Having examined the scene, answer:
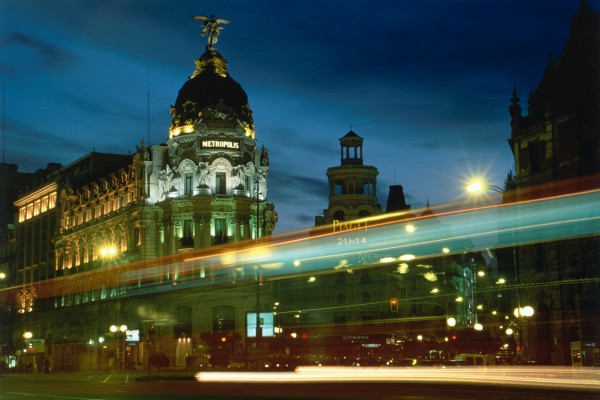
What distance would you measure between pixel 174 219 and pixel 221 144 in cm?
934

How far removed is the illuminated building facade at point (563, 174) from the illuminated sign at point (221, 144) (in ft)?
122

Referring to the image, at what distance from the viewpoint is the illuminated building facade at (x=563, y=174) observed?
57.0 metres

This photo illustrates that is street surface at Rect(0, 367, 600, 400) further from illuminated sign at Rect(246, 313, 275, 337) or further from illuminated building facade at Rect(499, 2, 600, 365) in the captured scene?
illuminated building facade at Rect(499, 2, 600, 365)

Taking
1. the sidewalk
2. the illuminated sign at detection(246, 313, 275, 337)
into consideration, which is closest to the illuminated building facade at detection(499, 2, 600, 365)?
the illuminated sign at detection(246, 313, 275, 337)

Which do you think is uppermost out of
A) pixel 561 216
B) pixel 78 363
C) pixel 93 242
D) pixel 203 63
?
pixel 203 63

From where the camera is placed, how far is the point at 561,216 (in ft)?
112

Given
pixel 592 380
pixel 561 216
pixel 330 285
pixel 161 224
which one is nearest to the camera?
pixel 592 380

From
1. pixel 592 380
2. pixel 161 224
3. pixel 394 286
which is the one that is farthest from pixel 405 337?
pixel 161 224

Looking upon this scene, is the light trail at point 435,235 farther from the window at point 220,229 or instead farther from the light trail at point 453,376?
the window at point 220,229

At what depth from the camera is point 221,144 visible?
9594 centimetres

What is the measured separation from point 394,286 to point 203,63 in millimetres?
63584

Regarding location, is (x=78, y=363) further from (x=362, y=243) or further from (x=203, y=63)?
(x=362, y=243)

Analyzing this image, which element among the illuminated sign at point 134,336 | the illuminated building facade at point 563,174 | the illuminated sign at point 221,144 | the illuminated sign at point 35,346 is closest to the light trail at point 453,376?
the illuminated building facade at point 563,174

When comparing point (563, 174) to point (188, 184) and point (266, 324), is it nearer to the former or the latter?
point (266, 324)
